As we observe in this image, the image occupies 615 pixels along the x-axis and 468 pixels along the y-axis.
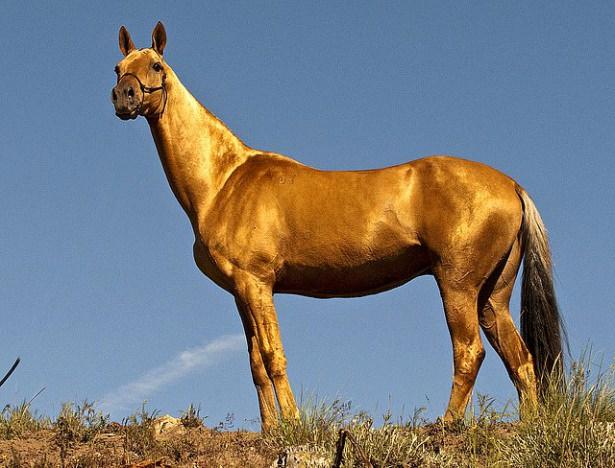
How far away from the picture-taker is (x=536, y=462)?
677 cm

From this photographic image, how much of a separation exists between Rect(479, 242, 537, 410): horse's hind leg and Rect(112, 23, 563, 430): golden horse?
11mm

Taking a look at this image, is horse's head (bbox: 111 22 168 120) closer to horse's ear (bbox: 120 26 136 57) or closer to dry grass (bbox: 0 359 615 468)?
horse's ear (bbox: 120 26 136 57)

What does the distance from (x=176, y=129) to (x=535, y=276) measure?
12.9 ft

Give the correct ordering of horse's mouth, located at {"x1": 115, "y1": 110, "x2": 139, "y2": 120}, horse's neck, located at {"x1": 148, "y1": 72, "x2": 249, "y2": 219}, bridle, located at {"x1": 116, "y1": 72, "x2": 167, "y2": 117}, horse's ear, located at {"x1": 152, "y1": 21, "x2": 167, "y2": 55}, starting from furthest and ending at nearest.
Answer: horse's ear, located at {"x1": 152, "y1": 21, "x2": 167, "y2": 55}
horse's neck, located at {"x1": 148, "y1": 72, "x2": 249, "y2": 219}
bridle, located at {"x1": 116, "y1": 72, "x2": 167, "y2": 117}
horse's mouth, located at {"x1": 115, "y1": 110, "x2": 139, "y2": 120}

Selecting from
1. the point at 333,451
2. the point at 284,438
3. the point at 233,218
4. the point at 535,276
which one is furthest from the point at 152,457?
the point at 535,276

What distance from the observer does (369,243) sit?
841cm

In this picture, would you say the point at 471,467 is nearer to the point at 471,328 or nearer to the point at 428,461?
the point at 428,461

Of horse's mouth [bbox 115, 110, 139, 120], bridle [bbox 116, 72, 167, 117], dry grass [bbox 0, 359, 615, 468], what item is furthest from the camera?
bridle [bbox 116, 72, 167, 117]

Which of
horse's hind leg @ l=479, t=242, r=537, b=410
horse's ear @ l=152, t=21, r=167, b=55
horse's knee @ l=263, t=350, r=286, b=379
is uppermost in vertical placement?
horse's ear @ l=152, t=21, r=167, b=55

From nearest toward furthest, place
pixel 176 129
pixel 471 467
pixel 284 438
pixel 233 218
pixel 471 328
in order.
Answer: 1. pixel 471 467
2. pixel 284 438
3. pixel 471 328
4. pixel 233 218
5. pixel 176 129

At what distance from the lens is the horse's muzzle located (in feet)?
28.6

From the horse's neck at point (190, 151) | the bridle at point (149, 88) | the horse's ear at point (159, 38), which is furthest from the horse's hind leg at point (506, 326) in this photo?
the horse's ear at point (159, 38)

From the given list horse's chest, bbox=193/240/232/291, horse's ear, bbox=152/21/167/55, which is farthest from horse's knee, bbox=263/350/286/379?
horse's ear, bbox=152/21/167/55

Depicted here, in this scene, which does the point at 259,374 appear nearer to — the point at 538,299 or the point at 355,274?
the point at 355,274
